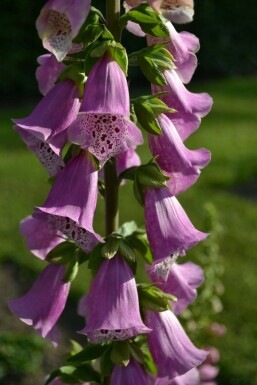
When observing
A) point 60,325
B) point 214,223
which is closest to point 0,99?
point 60,325

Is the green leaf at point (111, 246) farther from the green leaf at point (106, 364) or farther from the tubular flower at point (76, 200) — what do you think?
the green leaf at point (106, 364)

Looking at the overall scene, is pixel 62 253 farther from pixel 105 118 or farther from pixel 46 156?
A: pixel 105 118

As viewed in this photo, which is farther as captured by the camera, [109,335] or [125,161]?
[125,161]

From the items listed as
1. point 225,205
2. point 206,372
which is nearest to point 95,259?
point 206,372

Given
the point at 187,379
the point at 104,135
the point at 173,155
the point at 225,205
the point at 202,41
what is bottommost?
the point at 202,41

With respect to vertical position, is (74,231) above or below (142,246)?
above

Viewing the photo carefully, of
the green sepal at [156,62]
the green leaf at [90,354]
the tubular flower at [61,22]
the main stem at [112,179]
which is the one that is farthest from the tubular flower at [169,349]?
the tubular flower at [61,22]

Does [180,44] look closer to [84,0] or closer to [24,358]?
[84,0]
